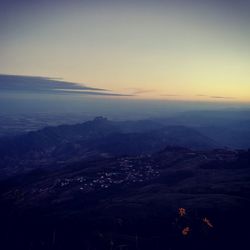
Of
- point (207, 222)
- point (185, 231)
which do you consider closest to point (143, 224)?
point (185, 231)

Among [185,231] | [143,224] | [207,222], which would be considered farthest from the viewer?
[143,224]

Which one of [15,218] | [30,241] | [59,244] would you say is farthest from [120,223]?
→ [15,218]

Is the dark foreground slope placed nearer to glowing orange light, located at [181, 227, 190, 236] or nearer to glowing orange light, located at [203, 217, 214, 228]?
glowing orange light, located at [203, 217, 214, 228]

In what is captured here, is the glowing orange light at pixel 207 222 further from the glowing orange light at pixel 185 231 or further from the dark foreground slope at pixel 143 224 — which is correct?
the glowing orange light at pixel 185 231

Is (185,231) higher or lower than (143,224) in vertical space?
higher

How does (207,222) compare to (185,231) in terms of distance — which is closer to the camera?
(185,231)

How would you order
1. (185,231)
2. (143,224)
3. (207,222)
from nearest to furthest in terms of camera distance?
(185,231) → (207,222) → (143,224)

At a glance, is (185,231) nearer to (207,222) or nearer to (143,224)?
(207,222)

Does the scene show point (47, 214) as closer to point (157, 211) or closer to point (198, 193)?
point (157, 211)

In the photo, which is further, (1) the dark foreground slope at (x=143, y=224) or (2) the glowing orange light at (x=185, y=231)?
(2) the glowing orange light at (x=185, y=231)

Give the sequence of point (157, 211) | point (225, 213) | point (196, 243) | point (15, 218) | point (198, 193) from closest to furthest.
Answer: point (196, 243) → point (225, 213) → point (157, 211) → point (15, 218) → point (198, 193)

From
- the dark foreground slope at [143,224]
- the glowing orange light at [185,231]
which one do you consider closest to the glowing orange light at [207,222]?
the dark foreground slope at [143,224]
